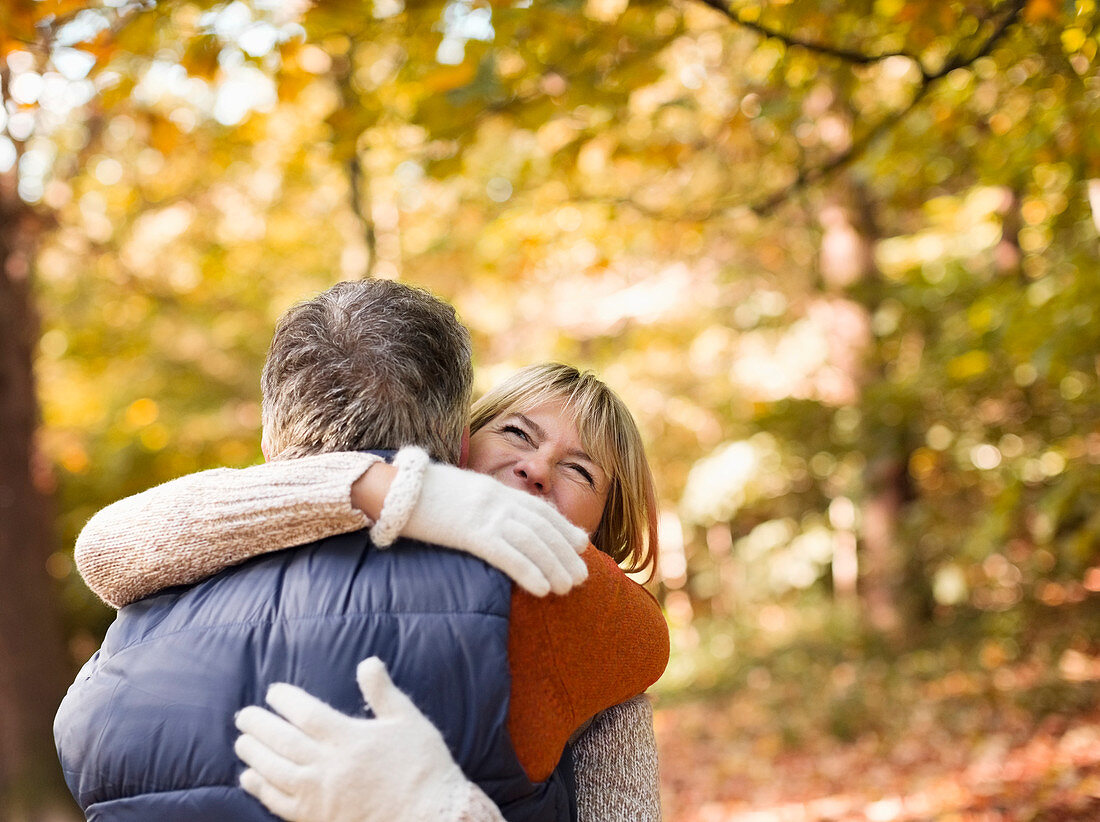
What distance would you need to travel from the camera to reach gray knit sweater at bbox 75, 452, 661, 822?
137 cm

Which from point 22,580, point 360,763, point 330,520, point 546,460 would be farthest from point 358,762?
point 22,580

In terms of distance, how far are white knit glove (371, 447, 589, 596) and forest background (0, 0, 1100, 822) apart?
88cm

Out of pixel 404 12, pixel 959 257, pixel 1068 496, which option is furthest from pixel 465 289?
pixel 404 12

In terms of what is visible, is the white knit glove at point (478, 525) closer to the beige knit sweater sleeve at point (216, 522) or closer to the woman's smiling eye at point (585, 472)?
the beige knit sweater sleeve at point (216, 522)

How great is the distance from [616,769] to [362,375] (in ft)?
2.70

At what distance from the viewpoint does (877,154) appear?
451cm

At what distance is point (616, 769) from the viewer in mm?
1714

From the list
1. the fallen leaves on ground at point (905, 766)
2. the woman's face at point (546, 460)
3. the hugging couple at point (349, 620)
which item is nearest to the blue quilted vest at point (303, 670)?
the hugging couple at point (349, 620)

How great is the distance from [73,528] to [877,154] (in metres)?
8.24

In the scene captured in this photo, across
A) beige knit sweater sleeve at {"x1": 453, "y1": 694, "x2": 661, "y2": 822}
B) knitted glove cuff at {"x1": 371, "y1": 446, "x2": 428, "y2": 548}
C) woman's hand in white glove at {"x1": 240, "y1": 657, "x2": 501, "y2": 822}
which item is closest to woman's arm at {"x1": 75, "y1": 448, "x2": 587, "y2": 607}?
knitted glove cuff at {"x1": 371, "y1": 446, "x2": 428, "y2": 548}

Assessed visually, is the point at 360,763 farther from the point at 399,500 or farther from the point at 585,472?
the point at 585,472

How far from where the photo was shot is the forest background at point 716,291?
294 cm

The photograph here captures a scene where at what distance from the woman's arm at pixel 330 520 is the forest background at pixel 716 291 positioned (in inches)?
30.9

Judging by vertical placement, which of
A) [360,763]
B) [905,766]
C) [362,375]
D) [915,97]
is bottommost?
[905,766]
